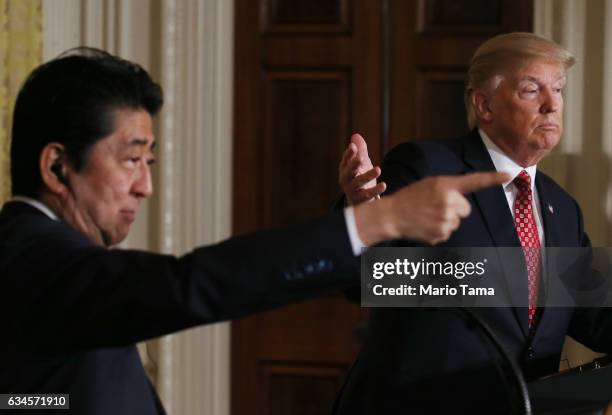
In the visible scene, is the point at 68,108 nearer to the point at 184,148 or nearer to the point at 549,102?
the point at 549,102

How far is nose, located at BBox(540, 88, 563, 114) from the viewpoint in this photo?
2.53 meters

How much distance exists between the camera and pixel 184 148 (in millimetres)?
3943

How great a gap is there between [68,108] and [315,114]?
2.59 m

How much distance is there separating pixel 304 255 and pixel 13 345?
422 mm

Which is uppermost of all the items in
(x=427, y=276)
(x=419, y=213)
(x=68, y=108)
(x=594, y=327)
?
(x=68, y=108)

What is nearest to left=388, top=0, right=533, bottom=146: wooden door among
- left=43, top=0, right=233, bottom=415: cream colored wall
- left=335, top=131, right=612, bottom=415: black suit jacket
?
left=43, top=0, right=233, bottom=415: cream colored wall

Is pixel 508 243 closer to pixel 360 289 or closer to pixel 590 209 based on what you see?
pixel 360 289

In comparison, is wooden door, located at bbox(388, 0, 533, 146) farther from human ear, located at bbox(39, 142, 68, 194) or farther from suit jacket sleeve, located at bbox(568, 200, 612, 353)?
human ear, located at bbox(39, 142, 68, 194)

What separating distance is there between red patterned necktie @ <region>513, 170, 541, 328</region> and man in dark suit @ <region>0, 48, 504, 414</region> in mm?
1103

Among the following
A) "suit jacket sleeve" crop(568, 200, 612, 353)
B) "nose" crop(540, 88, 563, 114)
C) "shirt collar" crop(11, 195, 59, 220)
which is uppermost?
"nose" crop(540, 88, 563, 114)

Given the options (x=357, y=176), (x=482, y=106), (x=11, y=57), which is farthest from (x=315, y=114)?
(x=357, y=176)

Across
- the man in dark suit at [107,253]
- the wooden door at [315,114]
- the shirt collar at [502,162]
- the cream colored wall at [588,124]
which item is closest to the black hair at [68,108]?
the man in dark suit at [107,253]

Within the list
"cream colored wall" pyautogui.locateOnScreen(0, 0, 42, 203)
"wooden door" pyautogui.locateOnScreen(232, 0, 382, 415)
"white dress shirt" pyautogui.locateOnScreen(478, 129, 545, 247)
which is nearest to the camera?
"white dress shirt" pyautogui.locateOnScreen(478, 129, 545, 247)

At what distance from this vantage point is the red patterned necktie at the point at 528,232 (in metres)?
2.44
